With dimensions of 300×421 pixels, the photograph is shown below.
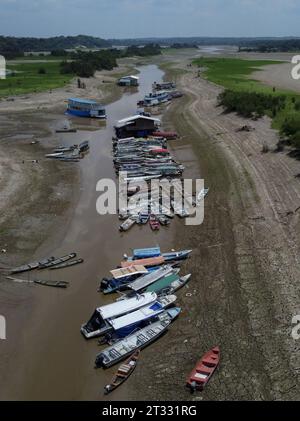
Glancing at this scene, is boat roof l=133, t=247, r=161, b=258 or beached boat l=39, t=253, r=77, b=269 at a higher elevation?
boat roof l=133, t=247, r=161, b=258

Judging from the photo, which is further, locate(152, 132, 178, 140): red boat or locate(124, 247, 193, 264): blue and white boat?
locate(152, 132, 178, 140): red boat

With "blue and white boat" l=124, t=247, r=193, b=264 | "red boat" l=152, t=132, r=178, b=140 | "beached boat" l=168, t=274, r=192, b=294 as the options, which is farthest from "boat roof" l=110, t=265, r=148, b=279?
"red boat" l=152, t=132, r=178, b=140

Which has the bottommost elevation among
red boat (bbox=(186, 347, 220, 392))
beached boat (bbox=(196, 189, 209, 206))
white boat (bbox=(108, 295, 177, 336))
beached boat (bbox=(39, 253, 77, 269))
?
red boat (bbox=(186, 347, 220, 392))

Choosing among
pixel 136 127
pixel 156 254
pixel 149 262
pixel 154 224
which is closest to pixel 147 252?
pixel 156 254

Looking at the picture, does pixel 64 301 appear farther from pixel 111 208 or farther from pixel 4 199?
pixel 4 199

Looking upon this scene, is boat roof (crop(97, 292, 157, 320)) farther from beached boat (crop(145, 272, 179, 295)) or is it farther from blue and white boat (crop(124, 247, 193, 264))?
blue and white boat (crop(124, 247, 193, 264))

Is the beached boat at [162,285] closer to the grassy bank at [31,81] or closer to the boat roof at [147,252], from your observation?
the boat roof at [147,252]

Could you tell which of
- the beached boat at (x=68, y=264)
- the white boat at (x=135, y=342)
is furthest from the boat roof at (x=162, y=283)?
the beached boat at (x=68, y=264)

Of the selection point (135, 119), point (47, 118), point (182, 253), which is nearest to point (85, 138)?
point (135, 119)
